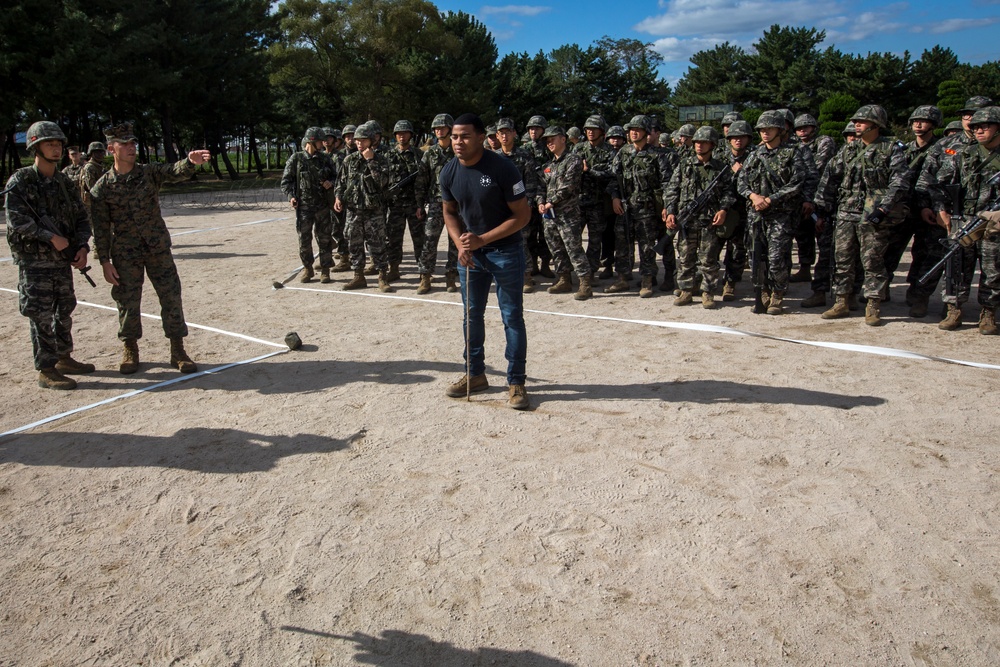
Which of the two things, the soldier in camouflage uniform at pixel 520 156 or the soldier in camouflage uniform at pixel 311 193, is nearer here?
the soldier in camouflage uniform at pixel 520 156

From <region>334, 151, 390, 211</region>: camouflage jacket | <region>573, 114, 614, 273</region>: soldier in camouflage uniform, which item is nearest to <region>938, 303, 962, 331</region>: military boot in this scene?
<region>573, 114, 614, 273</region>: soldier in camouflage uniform

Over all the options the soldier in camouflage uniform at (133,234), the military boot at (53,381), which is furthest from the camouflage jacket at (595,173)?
the military boot at (53,381)

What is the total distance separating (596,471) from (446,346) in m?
3.18

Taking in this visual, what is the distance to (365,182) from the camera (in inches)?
392

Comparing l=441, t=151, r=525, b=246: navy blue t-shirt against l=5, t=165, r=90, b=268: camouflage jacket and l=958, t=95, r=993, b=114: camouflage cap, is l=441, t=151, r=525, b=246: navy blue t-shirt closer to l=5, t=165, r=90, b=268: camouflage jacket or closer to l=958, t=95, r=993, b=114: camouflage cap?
l=5, t=165, r=90, b=268: camouflage jacket

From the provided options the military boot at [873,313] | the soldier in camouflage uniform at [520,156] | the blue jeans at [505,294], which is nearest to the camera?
the blue jeans at [505,294]

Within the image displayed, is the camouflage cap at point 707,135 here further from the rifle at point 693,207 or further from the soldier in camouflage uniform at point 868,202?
the soldier in camouflage uniform at point 868,202

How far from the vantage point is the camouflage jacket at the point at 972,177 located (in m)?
6.99

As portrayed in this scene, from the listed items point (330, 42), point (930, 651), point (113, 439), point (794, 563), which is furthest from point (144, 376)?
point (330, 42)

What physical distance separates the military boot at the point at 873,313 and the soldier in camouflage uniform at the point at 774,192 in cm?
94

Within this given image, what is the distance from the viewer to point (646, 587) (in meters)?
3.33

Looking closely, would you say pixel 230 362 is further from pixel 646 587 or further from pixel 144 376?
pixel 646 587

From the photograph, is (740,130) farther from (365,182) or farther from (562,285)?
(365,182)

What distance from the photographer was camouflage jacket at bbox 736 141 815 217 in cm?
788
